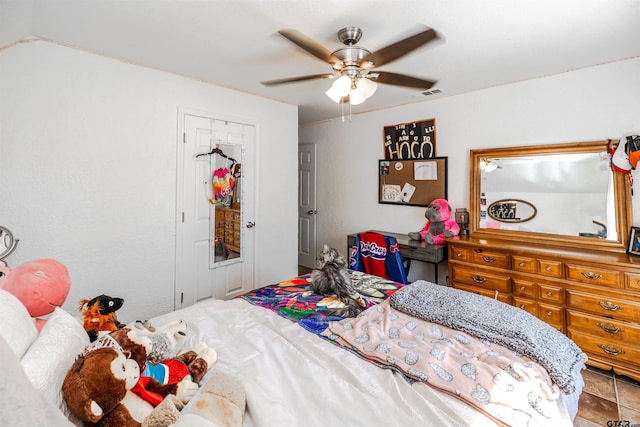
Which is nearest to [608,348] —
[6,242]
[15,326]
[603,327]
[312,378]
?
[603,327]

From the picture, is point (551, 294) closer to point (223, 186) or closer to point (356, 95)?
point (356, 95)

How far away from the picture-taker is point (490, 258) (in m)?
2.79

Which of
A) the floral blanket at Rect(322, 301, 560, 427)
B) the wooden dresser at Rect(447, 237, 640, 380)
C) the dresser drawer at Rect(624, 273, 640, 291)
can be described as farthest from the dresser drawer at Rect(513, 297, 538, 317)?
the floral blanket at Rect(322, 301, 560, 427)

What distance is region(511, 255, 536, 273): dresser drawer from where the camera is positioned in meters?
2.56

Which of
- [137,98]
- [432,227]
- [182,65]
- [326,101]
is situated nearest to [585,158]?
[432,227]

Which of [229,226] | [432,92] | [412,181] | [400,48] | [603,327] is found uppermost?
[432,92]

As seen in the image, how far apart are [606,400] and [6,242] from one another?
4140 mm

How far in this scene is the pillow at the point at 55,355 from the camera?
785 mm

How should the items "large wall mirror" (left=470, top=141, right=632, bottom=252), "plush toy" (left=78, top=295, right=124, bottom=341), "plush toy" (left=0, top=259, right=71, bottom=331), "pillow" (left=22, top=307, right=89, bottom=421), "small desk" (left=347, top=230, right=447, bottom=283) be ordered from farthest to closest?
"small desk" (left=347, top=230, right=447, bottom=283), "large wall mirror" (left=470, top=141, right=632, bottom=252), "plush toy" (left=78, top=295, right=124, bottom=341), "plush toy" (left=0, top=259, right=71, bottom=331), "pillow" (left=22, top=307, right=89, bottom=421)

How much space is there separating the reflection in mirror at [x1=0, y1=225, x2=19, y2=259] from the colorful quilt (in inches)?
63.1

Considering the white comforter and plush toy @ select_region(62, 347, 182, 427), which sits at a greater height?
plush toy @ select_region(62, 347, 182, 427)

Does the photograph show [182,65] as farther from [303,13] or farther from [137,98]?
[303,13]

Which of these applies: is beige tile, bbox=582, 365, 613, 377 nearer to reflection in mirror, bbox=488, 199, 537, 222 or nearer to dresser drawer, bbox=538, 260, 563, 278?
dresser drawer, bbox=538, 260, 563, 278

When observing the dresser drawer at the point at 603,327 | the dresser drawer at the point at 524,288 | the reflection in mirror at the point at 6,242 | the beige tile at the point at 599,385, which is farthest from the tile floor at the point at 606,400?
the reflection in mirror at the point at 6,242
